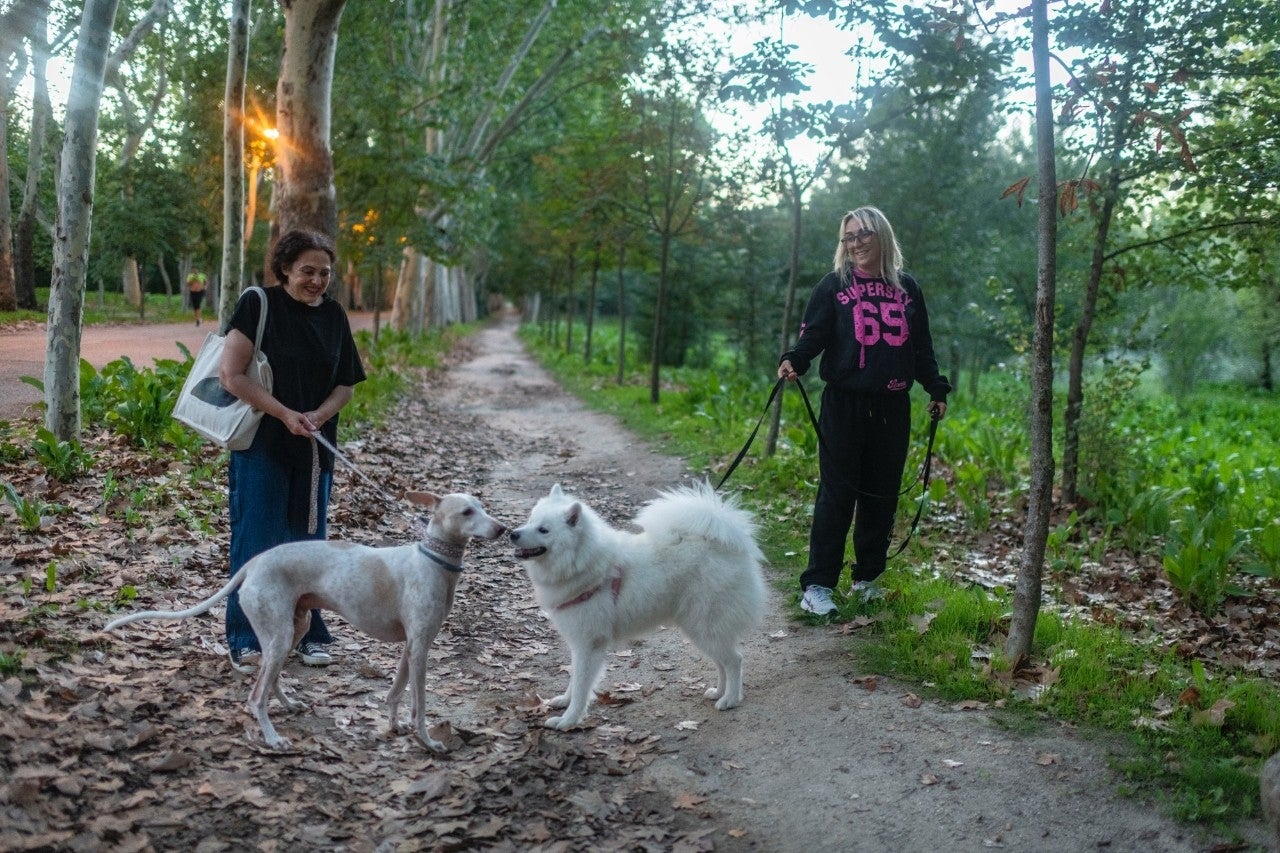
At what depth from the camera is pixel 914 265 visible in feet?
58.4

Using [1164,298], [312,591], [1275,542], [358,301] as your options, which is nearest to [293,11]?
[312,591]

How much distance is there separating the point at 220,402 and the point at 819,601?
375 cm

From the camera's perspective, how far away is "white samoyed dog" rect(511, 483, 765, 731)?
4312 mm

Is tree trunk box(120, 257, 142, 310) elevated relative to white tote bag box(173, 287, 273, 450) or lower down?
elevated

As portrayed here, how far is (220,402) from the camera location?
4496mm

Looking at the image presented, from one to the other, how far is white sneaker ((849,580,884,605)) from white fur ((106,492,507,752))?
2915 millimetres

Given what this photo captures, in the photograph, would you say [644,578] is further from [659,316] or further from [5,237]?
[5,237]

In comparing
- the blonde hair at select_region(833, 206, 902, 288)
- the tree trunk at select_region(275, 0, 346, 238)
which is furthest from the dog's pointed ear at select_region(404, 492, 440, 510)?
the tree trunk at select_region(275, 0, 346, 238)

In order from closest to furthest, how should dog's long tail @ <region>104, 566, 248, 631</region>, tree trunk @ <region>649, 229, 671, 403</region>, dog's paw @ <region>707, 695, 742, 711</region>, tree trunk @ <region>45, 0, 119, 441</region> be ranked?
1. dog's long tail @ <region>104, 566, 248, 631</region>
2. dog's paw @ <region>707, 695, 742, 711</region>
3. tree trunk @ <region>45, 0, 119, 441</region>
4. tree trunk @ <region>649, 229, 671, 403</region>

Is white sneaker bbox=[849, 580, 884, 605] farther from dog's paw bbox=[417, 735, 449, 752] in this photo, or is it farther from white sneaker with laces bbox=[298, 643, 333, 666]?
white sneaker with laces bbox=[298, 643, 333, 666]

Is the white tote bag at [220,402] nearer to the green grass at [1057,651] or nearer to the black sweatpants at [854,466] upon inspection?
the black sweatpants at [854,466]

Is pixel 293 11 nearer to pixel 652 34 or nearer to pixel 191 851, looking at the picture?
pixel 652 34

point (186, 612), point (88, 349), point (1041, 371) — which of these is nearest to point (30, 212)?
point (88, 349)

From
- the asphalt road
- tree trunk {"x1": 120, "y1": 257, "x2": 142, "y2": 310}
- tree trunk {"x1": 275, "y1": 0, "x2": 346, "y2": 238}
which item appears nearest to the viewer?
tree trunk {"x1": 275, "y1": 0, "x2": 346, "y2": 238}
